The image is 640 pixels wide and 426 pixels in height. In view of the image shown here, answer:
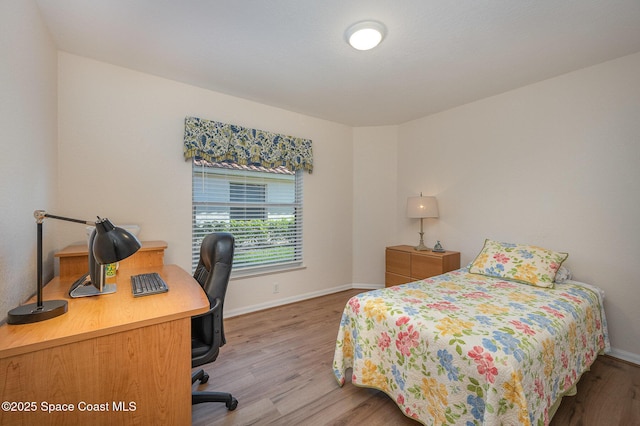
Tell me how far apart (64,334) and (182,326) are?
0.38 m

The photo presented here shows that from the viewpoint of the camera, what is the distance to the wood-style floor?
5.15ft

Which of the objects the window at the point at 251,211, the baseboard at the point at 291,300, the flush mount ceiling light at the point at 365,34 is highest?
the flush mount ceiling light at the point at 365,34

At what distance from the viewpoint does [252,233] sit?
3.20 m

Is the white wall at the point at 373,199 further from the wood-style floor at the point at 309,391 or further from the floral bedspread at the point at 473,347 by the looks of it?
the floral bedspread at the point at 473,347

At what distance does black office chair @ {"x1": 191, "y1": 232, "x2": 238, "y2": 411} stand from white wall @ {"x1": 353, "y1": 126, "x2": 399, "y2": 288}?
271 centimetres

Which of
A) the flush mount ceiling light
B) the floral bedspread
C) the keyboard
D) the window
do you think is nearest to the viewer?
the floral bedspread

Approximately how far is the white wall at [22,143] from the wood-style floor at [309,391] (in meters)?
1.26

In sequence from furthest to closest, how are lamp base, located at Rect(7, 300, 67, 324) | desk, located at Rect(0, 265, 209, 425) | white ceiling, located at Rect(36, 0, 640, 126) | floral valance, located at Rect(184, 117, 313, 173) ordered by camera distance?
1. floral valance, located at Rect(184, 117, 313, 173)
2. white ceiling, located at Rect(36, 0, 640, 126)
3. lamp base, located at Rect(7, 300, 67, 324)
4. desk, located at Rect(0, 265, 209, 425)

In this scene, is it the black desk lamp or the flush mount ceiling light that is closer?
the black desk lamp

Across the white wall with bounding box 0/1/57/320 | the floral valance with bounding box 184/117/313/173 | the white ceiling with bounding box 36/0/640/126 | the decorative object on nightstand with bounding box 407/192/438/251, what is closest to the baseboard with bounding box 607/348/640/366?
the decorative object on nightstand with bounding box 407/192/438/251

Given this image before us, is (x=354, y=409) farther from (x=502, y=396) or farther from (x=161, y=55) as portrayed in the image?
(x=161, y=55)

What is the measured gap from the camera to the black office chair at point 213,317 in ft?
4.83

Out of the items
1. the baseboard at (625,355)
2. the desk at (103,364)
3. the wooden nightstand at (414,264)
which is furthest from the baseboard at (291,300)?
the baseboard at (625,355)

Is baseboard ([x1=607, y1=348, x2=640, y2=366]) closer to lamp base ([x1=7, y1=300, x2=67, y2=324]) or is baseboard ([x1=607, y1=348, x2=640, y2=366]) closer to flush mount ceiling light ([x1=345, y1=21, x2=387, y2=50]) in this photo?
flush mount ceiling light ([x1=345, y1=21, x2=387, y2=50])
